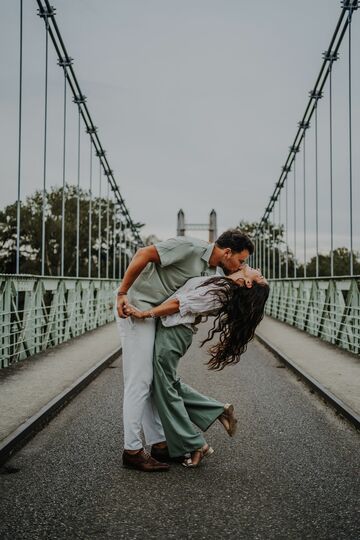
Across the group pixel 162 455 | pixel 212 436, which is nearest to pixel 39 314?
pixel 212 436

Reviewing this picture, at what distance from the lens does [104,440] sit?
448cm

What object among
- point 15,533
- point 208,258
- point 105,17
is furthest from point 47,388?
point 105,17

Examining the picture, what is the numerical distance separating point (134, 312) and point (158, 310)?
0.45 feet

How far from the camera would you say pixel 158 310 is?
12.1ft

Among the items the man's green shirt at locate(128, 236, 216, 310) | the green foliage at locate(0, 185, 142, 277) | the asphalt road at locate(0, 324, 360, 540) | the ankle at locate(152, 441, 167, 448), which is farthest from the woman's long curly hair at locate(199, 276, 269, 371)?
the green foliage at locate(0, 185, 142, 277)

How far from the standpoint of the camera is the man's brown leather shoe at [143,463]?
373 cm

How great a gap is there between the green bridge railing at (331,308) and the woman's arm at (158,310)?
5972 millimetres

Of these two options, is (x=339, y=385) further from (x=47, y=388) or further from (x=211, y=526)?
(x=211, y=526)

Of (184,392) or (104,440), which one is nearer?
(184,392)

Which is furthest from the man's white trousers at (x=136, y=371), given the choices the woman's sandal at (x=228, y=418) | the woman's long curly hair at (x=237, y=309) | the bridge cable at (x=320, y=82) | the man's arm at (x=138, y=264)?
the bridge cable at (x=320, y=82)

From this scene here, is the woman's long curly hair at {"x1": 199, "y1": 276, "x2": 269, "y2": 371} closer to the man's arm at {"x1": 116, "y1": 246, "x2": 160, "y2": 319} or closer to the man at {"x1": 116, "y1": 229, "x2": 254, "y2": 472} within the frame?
the man at {"x1": 116, "y1": 229, "x2": 254, "y2": 472}

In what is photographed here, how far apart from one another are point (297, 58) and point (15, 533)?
21420 mm

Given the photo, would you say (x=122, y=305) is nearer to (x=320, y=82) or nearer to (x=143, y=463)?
(x=143, y=463)

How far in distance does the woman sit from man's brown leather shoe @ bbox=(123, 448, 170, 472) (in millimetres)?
104
